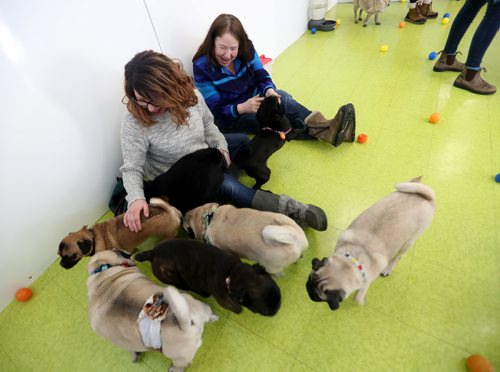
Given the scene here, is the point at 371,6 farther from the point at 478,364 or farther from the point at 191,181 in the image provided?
the point at 478,364

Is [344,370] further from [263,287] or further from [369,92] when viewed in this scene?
[369,92]

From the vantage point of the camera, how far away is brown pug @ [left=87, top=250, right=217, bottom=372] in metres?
1.17

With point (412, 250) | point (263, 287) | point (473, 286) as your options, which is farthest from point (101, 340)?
point (473, 286)

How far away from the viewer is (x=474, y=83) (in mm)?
2855

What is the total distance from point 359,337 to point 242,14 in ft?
10.9

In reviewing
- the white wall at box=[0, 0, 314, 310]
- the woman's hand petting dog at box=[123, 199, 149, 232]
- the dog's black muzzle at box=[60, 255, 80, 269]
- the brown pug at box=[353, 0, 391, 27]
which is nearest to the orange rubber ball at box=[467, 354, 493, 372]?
the woman's hand petting dog at box=[123, 199, 149, 232]

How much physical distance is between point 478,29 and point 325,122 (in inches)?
74.3

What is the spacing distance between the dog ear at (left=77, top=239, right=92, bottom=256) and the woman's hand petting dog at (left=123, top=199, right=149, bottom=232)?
0.24 metres

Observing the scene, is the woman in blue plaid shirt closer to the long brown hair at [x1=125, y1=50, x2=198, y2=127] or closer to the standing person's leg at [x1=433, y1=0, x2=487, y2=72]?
the long brown hair at [x1=125, y1=50, x2=198, y2=127]

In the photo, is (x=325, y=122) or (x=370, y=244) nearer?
(x=370, y=244)

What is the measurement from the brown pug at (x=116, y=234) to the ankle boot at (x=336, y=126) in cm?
151

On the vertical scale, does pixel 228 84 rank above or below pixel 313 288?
above

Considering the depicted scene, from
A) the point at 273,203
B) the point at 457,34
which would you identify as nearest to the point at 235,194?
the point at 273,203

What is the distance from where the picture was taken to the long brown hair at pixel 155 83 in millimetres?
1404
